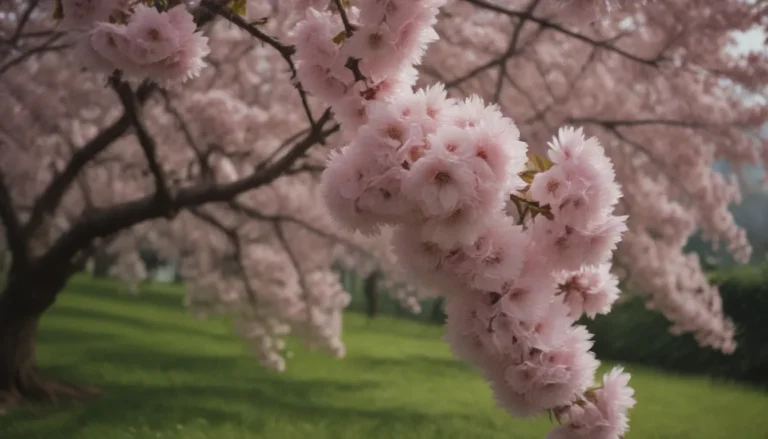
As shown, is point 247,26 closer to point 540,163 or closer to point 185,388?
point 540,163

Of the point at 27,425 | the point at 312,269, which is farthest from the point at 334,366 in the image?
the point at 27,425

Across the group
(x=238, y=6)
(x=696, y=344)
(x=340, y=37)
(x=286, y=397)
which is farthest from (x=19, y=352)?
(x=696, y=344)

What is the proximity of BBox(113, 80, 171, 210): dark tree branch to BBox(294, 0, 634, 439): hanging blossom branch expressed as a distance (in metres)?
1.42

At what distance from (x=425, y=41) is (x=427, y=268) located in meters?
0.50

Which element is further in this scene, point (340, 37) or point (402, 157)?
point (340, 37)

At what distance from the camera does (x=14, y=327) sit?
4500 millimetres

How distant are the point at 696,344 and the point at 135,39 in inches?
328

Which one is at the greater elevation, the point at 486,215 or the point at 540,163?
the point at 540,163

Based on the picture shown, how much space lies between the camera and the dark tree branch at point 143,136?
8.45 ft

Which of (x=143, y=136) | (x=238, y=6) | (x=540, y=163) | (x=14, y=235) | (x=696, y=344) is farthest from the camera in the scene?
(x=696, y=344)

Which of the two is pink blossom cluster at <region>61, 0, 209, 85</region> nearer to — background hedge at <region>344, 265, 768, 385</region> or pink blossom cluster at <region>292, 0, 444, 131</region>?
pink blossom cluster at <region>292, 0, 444, 131</region>

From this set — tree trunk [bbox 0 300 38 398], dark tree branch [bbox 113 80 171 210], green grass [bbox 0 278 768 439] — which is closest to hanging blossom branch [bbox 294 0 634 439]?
dark tree branch [bbox 113 80 171 210]

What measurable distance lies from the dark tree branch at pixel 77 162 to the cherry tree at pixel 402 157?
2cm

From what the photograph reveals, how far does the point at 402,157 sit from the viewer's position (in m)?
1.16
